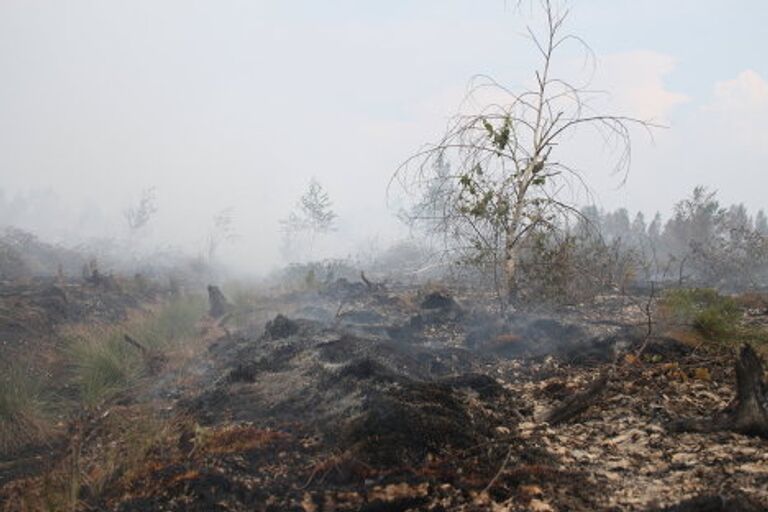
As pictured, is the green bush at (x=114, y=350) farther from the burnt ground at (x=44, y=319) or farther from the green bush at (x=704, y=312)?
the green bush at (x=704, y=312)

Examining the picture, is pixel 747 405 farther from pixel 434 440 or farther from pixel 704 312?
pixel 704 312

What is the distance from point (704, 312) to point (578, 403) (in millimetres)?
2153

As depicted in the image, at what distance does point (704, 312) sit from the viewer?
5898 mm

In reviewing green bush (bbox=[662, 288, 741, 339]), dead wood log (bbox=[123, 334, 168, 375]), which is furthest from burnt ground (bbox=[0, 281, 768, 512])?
dead wood log (bbox=[123, 334, 168, 375])

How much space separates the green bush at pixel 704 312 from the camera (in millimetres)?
5773

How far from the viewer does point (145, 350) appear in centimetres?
933

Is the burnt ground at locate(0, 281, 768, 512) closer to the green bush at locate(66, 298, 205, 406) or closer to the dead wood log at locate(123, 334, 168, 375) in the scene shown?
the green bush at locate(66, 298, 205, 406)

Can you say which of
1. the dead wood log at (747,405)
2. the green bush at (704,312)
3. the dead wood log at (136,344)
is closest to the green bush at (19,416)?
the dead wood log at (136,344)

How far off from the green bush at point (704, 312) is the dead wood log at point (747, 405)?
1.90m

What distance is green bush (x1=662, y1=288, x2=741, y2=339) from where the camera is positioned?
5.77m

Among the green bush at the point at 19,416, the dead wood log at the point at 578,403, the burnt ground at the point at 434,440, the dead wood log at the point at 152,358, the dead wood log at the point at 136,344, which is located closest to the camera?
the burnt ground at the point at 434,440

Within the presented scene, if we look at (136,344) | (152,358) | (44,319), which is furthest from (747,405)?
(44,319)

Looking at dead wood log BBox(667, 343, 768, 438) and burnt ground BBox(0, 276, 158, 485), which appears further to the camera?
burnt ground BBox(0, 276, 158, 485)

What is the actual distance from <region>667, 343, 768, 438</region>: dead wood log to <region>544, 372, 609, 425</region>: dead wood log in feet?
2.66
